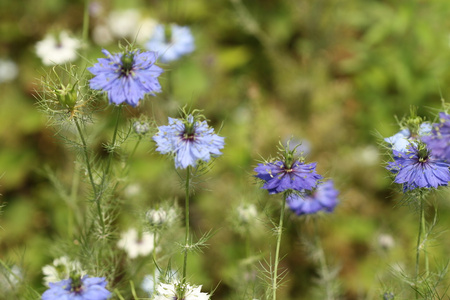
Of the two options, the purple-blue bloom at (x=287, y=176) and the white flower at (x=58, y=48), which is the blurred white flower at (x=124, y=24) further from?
the purple-blue bloom at (x=287, y=176)

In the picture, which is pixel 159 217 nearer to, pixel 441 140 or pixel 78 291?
pixel 78 291

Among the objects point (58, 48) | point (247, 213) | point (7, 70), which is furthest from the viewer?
point (7, 70)

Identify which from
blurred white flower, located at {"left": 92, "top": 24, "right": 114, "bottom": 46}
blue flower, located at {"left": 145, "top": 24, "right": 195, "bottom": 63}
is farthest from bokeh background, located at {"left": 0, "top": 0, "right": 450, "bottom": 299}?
blue flower, located at {"left": 145, "top": 24, "right": 195, "bottom": 63}

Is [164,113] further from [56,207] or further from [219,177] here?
[56,207]

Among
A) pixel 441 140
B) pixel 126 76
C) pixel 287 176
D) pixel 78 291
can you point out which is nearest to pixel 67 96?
pixel 126 76

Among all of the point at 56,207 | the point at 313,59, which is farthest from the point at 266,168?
the point at 313,59

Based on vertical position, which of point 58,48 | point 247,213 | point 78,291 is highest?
point 58,48

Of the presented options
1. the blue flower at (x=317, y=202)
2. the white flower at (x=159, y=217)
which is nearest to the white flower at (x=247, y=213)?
the blue flower at (x=317, y=202)
